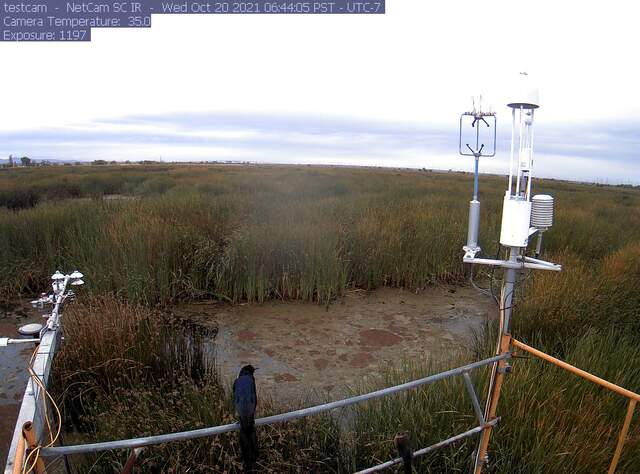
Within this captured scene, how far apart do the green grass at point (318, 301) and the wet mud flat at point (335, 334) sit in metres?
0.28

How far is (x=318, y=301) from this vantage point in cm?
542

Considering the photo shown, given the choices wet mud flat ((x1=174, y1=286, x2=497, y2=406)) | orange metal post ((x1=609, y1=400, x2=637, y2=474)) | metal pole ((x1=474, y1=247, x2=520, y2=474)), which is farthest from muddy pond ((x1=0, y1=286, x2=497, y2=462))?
orange metal post ((x1=609, y1=400, x2=637, y2=474))

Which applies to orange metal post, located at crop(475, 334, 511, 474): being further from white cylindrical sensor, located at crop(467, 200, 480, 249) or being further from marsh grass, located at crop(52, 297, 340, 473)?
marsh grass, located at crop(52, 297, 340, 473)

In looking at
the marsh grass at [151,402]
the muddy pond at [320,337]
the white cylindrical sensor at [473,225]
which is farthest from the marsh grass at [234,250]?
the white cylindrical sensor at [473,225]

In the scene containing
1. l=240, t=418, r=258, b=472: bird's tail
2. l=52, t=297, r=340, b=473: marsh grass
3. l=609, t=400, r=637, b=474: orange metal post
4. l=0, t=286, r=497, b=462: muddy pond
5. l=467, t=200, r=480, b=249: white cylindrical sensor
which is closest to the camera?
l=240, t=418, r=258, b=472: bird's tail

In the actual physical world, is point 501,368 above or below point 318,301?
above

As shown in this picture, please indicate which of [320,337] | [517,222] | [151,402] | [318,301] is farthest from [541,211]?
[318,301]

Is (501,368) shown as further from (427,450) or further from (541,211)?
(541,211)

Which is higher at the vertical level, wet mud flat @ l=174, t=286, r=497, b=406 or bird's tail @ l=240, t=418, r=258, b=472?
bird's tail @ l=240, t=418, r=258, b=472

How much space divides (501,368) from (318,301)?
3.46 m

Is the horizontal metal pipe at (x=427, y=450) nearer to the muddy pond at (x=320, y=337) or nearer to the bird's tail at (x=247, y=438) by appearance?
the bird's tail at (x=247, y=438)

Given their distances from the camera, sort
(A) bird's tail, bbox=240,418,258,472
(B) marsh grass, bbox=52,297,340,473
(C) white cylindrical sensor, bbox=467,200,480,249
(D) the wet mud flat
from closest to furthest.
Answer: (A) bird's tail, bbox=240,418,258,472, (C) white cylindrical sensor, bbox=467,200,480,249, (B) marsh grass, bbox=52,297,340,473, (D) the wet mud flat

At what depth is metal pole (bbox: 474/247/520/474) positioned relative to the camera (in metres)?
2.06

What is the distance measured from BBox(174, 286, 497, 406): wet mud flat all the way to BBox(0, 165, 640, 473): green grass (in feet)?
0.91
